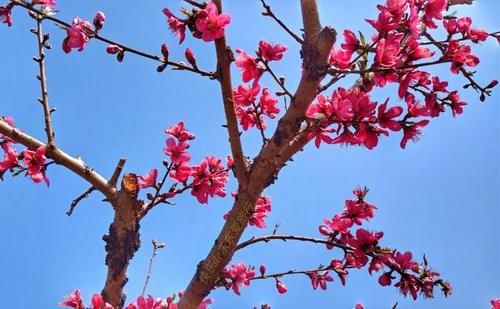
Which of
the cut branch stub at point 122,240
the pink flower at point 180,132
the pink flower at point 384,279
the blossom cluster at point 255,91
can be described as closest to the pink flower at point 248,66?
the blossom cluster at point 255,91

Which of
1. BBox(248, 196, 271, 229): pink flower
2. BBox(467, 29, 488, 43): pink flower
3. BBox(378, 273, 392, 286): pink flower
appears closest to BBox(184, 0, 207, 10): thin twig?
BBox(248, 196, 271, 229): pink flower

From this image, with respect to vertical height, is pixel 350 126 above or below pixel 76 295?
above

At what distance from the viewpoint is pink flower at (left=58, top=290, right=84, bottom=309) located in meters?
2.78

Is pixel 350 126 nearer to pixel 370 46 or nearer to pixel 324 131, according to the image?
pixel 324 131

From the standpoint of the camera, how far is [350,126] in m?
2.55

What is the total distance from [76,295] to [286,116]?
52.7 inches

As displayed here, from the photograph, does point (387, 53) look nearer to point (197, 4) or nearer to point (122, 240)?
point (197, 4)

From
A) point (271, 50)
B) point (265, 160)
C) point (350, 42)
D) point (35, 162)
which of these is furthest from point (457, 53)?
point (35, 162)

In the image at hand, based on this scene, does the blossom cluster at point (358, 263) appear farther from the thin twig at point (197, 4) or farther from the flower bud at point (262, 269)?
the thin twig at point (197, 4)

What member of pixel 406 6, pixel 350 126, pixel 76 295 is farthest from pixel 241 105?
pixel 76 295

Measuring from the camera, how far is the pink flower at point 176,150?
2.99 m

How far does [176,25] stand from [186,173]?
2.93 feet

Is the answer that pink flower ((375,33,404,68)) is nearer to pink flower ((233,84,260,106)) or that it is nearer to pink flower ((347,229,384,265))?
pink flower ((233,84,260,106))

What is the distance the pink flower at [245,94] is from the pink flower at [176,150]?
359 mm
